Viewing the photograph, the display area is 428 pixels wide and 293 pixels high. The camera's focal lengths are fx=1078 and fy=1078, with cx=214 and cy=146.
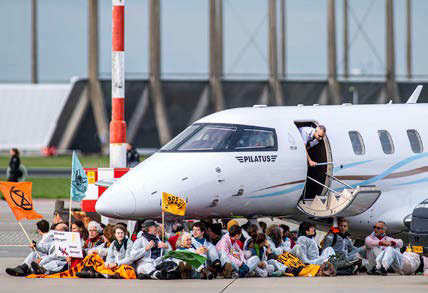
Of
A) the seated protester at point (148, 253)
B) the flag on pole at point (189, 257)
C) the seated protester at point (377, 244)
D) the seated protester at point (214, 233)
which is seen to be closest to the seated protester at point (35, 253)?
the seated protester at point (148, 253)

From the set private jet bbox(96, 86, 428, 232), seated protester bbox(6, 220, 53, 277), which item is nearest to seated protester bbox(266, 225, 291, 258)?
private jet bbox(96, 86, 428, 232)

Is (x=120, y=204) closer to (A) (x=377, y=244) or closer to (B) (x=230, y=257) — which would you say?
(B) (x=230, y=257)

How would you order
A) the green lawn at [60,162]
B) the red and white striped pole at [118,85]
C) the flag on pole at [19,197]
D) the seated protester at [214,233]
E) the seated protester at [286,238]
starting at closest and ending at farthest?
the seated protester at [214,233]
the seated protester at [286,238]
the flag on pole at [19,197]
the red and white striped pole at [118,85]
the green lawn at [60,162]

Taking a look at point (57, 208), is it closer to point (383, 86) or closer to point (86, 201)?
point (86, 201)

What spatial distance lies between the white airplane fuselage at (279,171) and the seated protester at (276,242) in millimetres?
756

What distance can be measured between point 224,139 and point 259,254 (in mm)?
2276

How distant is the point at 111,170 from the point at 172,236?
13.2 feet

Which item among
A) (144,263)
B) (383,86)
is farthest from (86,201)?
(383,86)

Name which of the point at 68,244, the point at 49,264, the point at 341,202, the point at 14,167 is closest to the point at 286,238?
the point at 341,202

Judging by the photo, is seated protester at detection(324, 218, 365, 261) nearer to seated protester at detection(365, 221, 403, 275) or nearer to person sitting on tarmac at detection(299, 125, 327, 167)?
seated protester at detection(365, 221, 403, 275)

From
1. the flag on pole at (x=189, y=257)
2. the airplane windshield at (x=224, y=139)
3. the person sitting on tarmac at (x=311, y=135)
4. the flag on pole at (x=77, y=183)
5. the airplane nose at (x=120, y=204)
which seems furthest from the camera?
the person sitting on tarmac at (x=311, y=135)

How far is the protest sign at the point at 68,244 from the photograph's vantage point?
1706cm

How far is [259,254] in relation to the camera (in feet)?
57.6

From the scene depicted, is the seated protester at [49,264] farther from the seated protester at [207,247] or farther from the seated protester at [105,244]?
the seated protester at [207,247]
